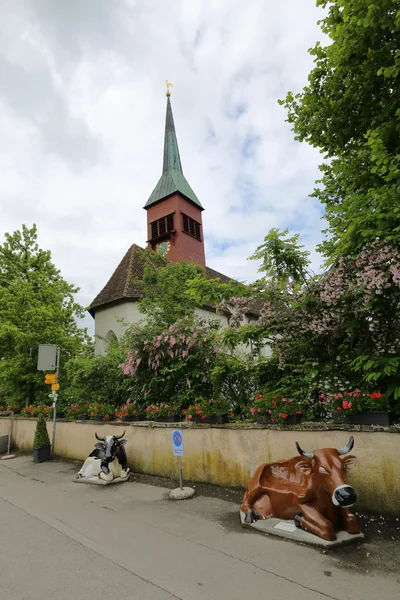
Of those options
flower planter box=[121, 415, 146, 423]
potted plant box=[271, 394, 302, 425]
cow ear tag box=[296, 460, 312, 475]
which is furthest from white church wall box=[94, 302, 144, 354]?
cow ear tag box=[296, 460, 312, 475]

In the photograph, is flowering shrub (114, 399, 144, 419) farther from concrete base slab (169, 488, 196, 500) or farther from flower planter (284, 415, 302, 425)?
flower planter (284, 415, 302, 425)

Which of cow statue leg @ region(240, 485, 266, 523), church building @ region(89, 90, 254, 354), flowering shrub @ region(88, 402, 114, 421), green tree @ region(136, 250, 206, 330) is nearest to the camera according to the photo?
cow statue leg @ region(240, 485, 266, 523)

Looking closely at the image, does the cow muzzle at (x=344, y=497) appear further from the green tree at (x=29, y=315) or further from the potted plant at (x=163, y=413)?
the green tree at (x=29, y=315)

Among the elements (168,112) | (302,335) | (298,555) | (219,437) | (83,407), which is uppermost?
(168,112)

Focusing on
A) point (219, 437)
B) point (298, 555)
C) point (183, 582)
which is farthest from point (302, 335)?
point (183, 582)

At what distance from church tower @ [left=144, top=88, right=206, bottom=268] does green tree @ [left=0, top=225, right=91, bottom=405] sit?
8.36 meters

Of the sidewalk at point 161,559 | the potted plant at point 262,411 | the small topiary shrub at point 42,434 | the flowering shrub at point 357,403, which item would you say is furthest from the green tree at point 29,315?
the flowering shrub at point 357,403

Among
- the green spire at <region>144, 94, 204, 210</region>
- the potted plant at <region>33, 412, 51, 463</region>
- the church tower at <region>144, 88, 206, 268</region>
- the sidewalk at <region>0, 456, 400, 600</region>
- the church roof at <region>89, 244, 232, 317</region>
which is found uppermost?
the green spire at <region>144, 94, 204, 210</region>

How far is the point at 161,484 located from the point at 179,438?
1.53 metres

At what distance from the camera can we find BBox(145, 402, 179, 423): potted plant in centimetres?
791

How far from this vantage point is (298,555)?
12.1 feet

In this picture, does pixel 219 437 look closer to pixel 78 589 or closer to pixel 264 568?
pixel 264 568

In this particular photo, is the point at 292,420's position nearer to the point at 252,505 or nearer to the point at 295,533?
the point at 252,505

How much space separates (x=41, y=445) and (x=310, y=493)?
9.66 meters
